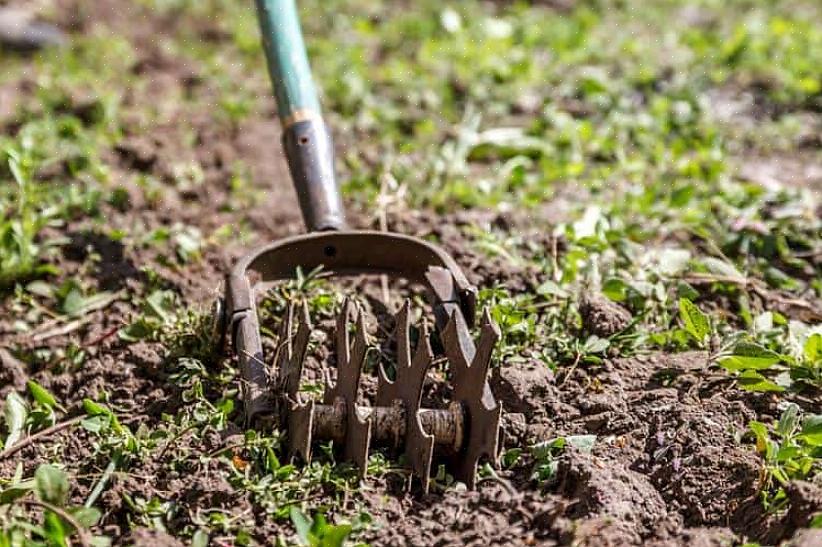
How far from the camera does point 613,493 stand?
219cm

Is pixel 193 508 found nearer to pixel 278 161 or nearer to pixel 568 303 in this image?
pixel 568 303

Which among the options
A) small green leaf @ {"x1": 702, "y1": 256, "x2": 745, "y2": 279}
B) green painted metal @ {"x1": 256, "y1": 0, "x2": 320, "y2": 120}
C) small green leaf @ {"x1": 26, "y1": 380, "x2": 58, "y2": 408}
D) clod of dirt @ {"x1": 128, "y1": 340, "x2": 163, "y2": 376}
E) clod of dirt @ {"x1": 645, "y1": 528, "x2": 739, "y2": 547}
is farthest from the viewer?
green painted metal @ {"x1": 256, "y1": 0, "x2": 320, "y2": 120}

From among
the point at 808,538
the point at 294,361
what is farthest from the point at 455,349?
the point at 808,538

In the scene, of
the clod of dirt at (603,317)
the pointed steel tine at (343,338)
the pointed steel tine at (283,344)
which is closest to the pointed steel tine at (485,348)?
the pointed steel tine at (343,338)

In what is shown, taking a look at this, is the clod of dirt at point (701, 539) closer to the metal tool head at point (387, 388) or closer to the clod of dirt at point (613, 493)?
the clod of dirt at point (613, 493)

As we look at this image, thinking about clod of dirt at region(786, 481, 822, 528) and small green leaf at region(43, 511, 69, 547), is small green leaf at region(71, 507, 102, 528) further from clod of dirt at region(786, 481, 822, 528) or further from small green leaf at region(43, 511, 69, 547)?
clod of dirt at region(786, 481, 822, 528)

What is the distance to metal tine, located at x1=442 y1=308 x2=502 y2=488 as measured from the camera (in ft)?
7.25

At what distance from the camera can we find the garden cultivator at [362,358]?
225 centimetres

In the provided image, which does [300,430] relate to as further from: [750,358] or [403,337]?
[750,358]

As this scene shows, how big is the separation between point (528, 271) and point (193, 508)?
3.83 ft

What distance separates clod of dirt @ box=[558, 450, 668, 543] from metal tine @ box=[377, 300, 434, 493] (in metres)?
0.28

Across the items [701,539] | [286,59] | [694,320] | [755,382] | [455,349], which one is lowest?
[701,539]

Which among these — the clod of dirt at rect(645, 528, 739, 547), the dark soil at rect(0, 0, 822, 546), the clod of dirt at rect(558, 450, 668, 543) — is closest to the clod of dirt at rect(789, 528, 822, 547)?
the dark soil at rect(0, 0, 822, 546)

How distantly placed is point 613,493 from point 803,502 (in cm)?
34
